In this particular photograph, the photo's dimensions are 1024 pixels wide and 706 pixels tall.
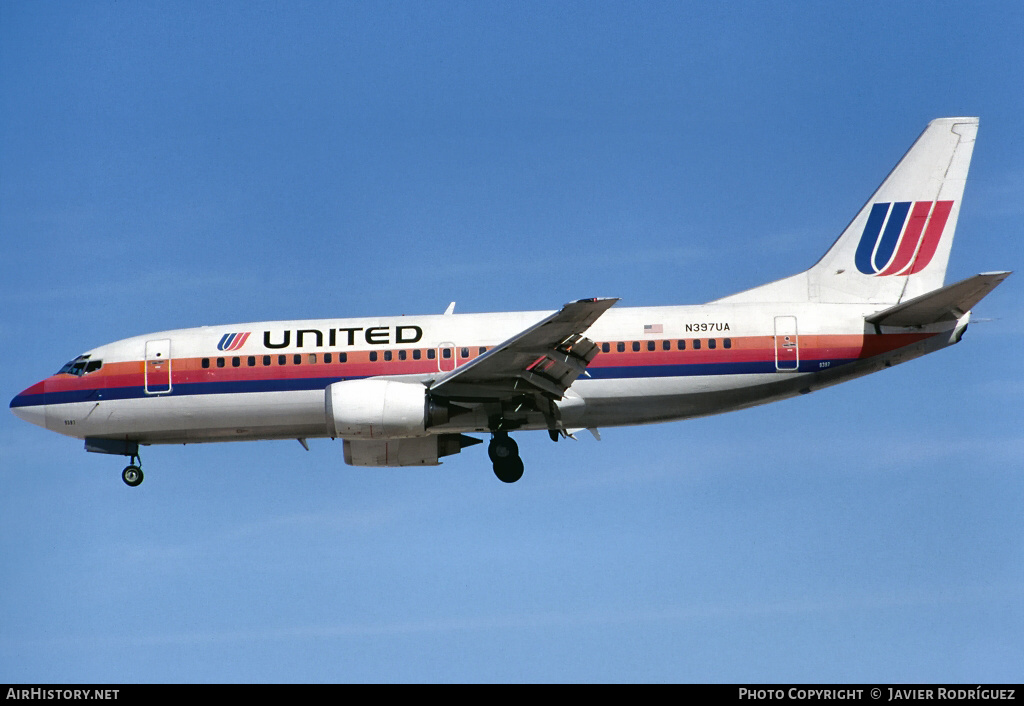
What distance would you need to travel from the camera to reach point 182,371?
33469 millimetres

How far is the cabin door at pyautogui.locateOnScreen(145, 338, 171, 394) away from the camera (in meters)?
33.5

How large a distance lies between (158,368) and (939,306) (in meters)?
19.5

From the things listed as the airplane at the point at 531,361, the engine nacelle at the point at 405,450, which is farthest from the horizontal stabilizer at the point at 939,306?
the engine nacelle at the point at 405,450

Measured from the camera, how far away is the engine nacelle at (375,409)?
101ft

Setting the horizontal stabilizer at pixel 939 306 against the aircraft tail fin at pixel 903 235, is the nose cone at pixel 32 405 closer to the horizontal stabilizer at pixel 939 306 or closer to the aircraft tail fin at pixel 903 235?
the aircraft tail fin at pixel 903 235

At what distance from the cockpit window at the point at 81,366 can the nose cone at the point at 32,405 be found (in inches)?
30.2

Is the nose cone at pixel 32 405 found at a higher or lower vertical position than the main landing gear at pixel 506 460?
higher

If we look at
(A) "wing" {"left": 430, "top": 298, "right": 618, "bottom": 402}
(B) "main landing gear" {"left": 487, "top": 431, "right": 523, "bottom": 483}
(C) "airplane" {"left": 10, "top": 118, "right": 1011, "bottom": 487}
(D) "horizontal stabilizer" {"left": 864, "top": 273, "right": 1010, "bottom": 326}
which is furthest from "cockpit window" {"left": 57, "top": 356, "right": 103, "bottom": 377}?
(D) "horizontal stabilizer" {"left": 864, "top": 273, "right": 1010, "bottom": 326}

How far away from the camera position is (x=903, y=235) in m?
34.6

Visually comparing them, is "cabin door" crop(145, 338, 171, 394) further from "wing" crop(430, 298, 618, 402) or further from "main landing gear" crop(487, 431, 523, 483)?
"main landing gear" crop(487, 431, 523, 483)

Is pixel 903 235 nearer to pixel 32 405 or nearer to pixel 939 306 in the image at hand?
pixel 939 306

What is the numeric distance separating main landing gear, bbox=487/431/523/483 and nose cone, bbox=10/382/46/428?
12.2m

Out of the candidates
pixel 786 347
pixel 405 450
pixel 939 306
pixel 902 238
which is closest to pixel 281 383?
pixel 405 450
